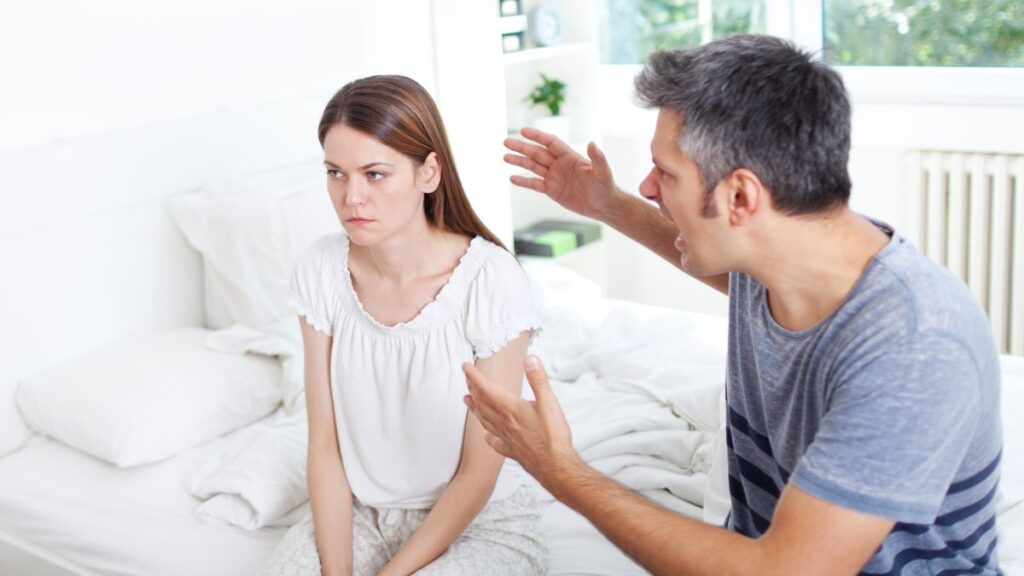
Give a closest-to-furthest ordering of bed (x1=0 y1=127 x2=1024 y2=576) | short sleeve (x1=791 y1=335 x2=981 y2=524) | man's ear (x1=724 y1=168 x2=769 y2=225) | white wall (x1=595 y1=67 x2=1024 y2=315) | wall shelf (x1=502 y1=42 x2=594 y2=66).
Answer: short sleeve (x1=791 y1=335 x2=981 y2=524) < man's ear (x1=724 y1=168 x2=769 y2=225) < bed (x1=0 y1=127 x2=1024 y2=576) < white wall (x1=595 y1=67 x2=1024 y2=315) < wall shelf (x1=502 y1=42 x2=594 y2=66)

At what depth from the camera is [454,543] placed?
1651 mm

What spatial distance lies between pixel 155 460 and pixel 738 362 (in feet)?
3.83

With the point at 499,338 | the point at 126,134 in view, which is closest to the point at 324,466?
the point at 499,338

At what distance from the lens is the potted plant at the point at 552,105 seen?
3.51 metres

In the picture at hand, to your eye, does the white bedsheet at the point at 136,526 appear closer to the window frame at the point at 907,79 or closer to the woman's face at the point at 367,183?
the woman's face at the point at 367,183

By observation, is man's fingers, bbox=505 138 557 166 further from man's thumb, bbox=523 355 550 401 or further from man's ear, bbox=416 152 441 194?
man's thumb, bbox=523 355 550 401

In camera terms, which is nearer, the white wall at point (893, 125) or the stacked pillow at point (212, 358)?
the stacked pillow at point (212, 358)

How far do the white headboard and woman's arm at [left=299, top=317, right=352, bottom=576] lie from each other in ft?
2.58

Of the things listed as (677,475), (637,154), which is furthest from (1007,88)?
(677,475)

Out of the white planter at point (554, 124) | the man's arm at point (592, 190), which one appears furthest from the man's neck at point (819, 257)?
the white planter at point (554, 124)

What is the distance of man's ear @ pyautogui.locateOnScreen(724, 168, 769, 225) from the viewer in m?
1.18

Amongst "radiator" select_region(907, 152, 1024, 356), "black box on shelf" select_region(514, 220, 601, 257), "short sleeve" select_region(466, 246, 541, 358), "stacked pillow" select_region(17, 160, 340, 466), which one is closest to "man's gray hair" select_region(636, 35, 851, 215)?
"short sleeve" select_region(466, 246, 541, 358)

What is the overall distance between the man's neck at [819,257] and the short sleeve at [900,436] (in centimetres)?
12

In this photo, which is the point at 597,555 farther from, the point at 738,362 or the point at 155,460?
the point at 155,460
